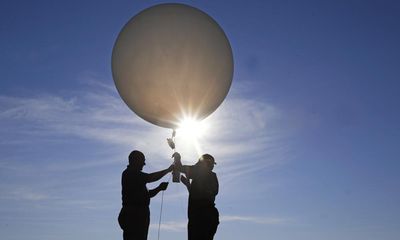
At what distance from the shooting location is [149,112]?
9484mm

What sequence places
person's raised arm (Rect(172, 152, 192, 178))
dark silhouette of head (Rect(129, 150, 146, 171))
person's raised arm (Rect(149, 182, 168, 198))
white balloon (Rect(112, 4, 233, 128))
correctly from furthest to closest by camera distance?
person's raised arm (Rect(149, 182, 168, 198)) → dark silhouette of head (Rect(129, 150, 146, 171)) → person's raised arm (Rect(172, 152, 192, 178)) → white balloon (Rect(112, 4, 233, 128))

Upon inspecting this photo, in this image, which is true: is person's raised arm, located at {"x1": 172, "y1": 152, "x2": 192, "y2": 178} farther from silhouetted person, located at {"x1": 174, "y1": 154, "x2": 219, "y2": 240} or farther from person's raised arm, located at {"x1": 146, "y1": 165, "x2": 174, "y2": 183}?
person's raised arm, located at {"x1": 146, "y1": 165, "x2": 174, "y2": 183}

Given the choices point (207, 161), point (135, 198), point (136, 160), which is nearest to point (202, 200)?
point (207, 161)

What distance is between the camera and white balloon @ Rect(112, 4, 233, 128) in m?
9.27

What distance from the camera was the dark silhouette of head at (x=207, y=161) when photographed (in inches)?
374

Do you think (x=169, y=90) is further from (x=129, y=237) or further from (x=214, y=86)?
(x=129, y=237)

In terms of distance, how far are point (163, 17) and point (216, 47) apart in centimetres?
94

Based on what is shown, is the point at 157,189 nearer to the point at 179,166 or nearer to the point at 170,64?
the point at 179,166

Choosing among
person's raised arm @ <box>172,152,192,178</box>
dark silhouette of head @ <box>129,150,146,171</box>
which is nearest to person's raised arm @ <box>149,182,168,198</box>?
dark silhouette of head @ <box>129,150,146,171</box>

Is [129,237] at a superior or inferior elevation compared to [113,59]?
inferior

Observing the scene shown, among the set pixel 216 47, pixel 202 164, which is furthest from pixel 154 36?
pixel 202 164

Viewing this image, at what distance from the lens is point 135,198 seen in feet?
31.5

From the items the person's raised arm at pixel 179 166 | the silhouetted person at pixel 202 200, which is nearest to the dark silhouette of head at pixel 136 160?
the person's raised arm at pixel 179 166

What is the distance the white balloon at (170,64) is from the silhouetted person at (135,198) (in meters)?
0.75
